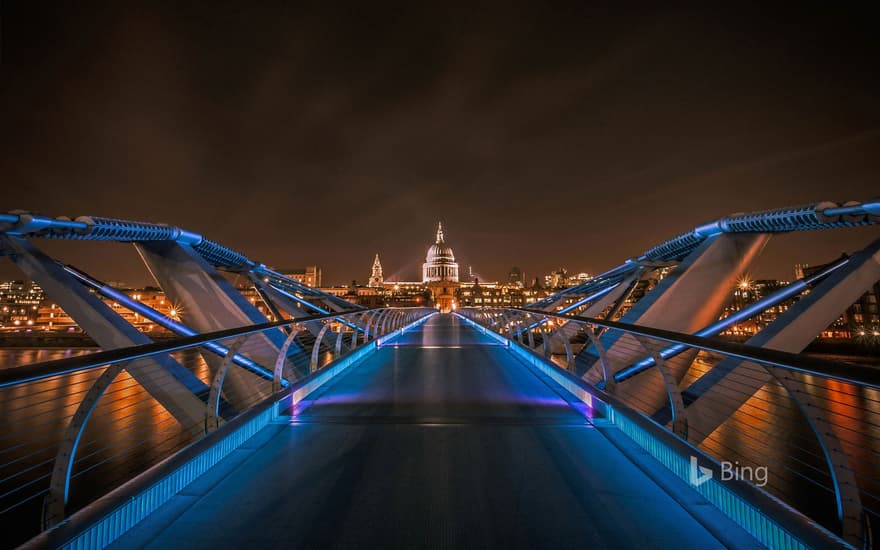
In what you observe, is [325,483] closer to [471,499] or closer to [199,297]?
[471,499]

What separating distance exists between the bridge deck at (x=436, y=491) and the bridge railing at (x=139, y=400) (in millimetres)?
596

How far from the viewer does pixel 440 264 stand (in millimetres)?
131875

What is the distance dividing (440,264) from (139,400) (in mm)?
121893

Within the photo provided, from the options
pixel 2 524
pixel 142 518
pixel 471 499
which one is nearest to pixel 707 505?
pixel 471 499

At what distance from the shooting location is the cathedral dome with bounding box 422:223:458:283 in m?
131

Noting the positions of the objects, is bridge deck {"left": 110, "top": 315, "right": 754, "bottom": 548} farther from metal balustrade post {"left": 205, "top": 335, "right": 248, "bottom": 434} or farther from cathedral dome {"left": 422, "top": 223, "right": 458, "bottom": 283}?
cathedral dome {"left": 422, "top": 223, "right": 458, "bottom": 283}

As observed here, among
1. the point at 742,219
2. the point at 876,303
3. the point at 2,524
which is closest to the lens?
the point at 2,524

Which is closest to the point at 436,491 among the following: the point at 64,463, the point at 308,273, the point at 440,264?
the point at 64,463

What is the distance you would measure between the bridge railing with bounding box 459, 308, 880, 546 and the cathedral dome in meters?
110

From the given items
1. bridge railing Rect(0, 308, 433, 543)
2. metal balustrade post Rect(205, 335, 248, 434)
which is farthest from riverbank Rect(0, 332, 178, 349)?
metal balustrade post Rect(205, 335, 248, 434)

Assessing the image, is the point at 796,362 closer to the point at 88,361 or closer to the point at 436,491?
the point at 436,491

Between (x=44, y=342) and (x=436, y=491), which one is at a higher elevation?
(x=436, y=491)

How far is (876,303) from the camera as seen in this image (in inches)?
2387

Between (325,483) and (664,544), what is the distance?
6.60ft
